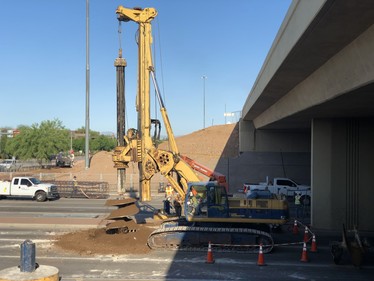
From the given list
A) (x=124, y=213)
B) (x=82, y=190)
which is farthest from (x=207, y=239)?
(x=82, y=190)

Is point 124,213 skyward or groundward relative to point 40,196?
skyward

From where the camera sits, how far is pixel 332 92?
38.1 feet

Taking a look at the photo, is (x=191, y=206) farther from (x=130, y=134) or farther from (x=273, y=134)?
(x=273, y=134)

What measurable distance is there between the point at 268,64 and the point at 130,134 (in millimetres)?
7779

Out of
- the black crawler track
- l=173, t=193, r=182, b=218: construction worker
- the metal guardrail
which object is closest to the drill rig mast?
Result: l=173, t=193, r=182, b=218: construction worker

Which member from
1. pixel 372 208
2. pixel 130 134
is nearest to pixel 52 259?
pixel 130 134

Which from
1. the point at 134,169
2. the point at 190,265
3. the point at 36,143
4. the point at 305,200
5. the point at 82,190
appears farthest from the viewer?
the point at 36,143

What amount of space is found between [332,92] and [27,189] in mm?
24481

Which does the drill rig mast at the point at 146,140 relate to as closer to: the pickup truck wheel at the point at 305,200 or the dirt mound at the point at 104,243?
the dirt mound at the point at 104,243

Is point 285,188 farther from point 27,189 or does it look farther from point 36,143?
point 36,143

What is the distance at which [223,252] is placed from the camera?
14.2 meters

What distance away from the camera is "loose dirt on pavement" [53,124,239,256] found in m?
14.4

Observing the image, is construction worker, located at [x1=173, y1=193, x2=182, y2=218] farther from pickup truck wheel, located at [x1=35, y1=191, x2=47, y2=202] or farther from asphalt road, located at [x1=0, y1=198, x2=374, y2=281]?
pickup truck wheel, located at [x1=35, y1=191, x2=47, y2=202]

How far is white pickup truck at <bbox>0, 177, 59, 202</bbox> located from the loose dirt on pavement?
1305cm
